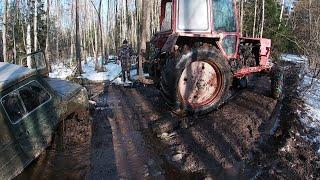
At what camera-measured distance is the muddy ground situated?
5.51 meters

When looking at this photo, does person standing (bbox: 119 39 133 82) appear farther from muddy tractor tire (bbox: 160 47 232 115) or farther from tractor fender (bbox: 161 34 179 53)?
tractor fender (bbox: 161 34 179 53)

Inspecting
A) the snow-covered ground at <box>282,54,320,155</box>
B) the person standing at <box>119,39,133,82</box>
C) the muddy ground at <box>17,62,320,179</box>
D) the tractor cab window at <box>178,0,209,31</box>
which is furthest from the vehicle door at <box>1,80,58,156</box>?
the person standing at <box>119,39,133,82</box>

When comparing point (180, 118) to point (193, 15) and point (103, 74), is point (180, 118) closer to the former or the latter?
point (193, 15)

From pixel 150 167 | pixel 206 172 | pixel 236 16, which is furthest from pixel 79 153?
pixel 236 16

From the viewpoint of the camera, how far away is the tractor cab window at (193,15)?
27.2 ft

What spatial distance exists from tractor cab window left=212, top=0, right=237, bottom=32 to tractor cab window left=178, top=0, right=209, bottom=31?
0.31m

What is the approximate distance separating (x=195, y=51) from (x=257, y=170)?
10.6 ft

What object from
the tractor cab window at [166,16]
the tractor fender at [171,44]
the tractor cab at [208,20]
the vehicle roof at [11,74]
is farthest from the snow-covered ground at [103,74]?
the vehicle roof at [11,74]

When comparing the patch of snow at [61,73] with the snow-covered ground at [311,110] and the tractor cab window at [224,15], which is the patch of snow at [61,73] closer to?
the tractor cab window at [224,15]

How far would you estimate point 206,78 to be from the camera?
8.39 m

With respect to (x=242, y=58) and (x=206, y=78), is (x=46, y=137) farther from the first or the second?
(x=242, y=58)

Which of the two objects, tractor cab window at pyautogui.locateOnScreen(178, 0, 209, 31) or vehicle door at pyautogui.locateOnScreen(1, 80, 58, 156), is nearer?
vehicle door at pyautogui.locateOnScreen(1, 80, 58, 156)

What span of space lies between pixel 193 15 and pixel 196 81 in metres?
1.45

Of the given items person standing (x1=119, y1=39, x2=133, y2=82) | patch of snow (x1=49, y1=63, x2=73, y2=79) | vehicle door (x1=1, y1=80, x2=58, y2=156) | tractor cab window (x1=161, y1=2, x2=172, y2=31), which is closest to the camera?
vehicle door (x1=1, y1=80, x2=58, y2=156)
